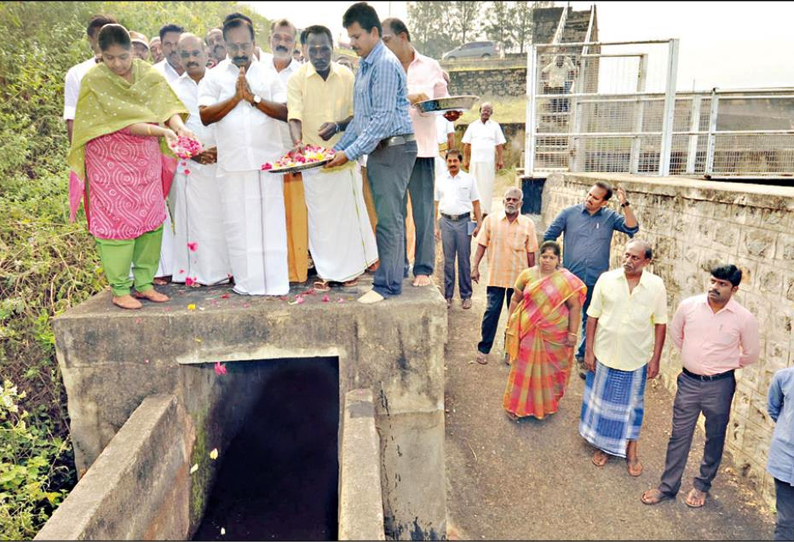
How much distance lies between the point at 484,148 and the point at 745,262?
5.20m

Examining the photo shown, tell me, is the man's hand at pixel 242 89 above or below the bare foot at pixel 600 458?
above

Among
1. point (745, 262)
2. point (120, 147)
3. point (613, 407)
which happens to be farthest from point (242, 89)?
point (745, 262)

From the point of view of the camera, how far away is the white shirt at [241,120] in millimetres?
3748

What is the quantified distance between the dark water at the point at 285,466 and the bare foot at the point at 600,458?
7.13 ft

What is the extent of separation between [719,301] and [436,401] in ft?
6.37

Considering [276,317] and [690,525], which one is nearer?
[276,317]

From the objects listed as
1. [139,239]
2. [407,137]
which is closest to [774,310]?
[407,137]

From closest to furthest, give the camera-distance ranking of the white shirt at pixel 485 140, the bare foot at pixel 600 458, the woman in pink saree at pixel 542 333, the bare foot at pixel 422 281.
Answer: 1. the bare foot at pixel 422 281
2. the bare foot at pixel 600 458
3. the woman in pink saree at pixel 542 333
4. the white shirt at pixel 485 140

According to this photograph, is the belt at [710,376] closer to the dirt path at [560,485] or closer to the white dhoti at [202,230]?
the dirt path at [560,485]

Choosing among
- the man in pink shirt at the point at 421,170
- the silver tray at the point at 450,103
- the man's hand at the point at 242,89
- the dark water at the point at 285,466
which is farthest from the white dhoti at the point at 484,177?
the man's hand at the point at 242,89

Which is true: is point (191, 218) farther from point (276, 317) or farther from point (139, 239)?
point (276, 317)

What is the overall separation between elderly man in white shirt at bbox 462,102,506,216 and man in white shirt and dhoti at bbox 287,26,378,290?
4911 mm

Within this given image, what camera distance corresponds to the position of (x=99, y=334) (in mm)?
3432

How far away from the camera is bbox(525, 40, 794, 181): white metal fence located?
746 cm
